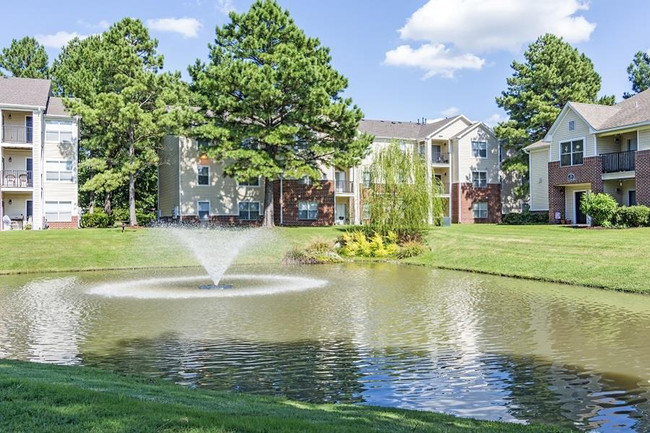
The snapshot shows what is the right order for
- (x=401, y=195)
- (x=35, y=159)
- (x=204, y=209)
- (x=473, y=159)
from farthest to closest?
(x=473, y=159)
(x=204, y=209)
(x=35, y=159)
(x=401, y=195)

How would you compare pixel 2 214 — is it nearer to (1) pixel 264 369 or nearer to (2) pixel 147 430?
(1) pixel 264 369

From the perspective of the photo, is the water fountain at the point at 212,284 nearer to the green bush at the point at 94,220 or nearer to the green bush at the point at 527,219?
the green bush at the point at 94,220

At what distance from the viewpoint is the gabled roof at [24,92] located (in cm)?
4278

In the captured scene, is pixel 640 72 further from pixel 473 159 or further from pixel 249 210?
pixel 249 210

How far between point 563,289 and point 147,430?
1845 cm

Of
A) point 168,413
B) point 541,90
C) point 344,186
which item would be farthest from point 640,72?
point 168,413

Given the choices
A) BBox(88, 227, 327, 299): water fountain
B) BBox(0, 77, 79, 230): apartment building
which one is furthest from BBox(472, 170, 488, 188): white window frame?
BBox(0, 77, 79, 230): apartment building

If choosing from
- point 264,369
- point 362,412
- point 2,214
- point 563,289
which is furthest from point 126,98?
point 362,412

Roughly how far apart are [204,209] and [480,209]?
26068 millimetres

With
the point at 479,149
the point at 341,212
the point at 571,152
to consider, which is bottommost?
the point at 341,212

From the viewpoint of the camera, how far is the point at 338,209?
182ft

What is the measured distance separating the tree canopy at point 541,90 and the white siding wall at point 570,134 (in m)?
10.1

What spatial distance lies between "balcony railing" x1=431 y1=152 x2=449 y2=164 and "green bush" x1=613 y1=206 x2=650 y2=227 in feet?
78.2

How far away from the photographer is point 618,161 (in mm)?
38656
